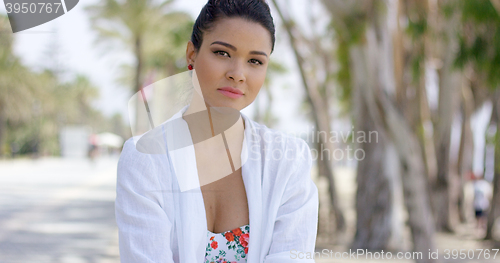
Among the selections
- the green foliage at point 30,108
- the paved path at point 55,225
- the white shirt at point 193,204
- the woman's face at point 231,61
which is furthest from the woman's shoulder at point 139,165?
the green foliage at point 30,108

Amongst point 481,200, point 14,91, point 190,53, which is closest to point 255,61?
point 190,53

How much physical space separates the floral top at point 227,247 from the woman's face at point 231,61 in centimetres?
46

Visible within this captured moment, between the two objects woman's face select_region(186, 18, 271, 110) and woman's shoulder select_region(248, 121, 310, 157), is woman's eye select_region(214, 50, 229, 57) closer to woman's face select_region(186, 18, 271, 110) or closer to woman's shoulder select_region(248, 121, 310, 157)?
woman's face select_region(186, 18, 271, 110)

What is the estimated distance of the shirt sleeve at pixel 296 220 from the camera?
1.70 m

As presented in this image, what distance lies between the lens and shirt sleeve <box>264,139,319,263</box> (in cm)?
170

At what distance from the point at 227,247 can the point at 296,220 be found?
27cm

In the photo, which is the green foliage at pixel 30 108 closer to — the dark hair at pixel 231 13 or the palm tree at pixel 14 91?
the palm tree at pixel 14 91

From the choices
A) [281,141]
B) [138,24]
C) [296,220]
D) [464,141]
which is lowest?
[296,220]

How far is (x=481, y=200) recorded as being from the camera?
40.8ft

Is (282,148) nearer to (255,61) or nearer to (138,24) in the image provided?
(255,61)

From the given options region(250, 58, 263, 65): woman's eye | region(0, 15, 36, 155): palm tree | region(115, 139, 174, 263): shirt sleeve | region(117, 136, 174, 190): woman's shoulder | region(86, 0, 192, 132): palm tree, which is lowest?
region(115, 139, 174, 263): shirt sleeve

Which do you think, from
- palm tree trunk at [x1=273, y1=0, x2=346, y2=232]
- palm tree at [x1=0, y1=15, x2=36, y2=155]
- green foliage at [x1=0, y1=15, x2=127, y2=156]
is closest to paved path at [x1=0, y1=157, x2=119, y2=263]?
palm tree trunk at [x1=273, y1=0, x2=346, y2=232]

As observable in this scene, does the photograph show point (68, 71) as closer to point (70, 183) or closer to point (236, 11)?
point (70, 183)

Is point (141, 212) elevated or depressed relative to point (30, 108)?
depressed
